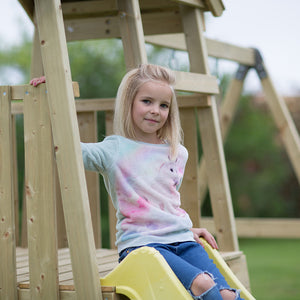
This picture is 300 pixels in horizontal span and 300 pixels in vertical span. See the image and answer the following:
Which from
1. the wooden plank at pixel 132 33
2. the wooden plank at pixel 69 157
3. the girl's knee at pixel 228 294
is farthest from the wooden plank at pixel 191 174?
the wooden plank at pixel 69 157

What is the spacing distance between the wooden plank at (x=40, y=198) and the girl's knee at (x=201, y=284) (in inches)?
25.9

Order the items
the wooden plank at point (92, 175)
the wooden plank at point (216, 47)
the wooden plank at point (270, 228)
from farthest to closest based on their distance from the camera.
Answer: the wooden plank at point (270, 228) < the wooden plank at point (216, 47) < the wooden plank at point (92, 175)

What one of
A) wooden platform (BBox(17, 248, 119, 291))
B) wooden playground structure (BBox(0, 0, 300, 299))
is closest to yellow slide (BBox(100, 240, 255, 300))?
wooden playground structure (BBox(0, 0, 300, 299))

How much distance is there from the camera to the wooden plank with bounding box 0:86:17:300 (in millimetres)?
2646

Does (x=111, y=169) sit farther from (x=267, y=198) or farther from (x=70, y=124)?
(x=267, y=198)

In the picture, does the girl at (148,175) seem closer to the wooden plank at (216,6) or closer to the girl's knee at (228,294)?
the girl's knee at (228,294)

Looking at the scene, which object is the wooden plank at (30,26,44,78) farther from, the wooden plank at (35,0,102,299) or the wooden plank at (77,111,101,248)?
the wooden plank at (35,0,102,299)

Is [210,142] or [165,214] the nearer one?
[165,214]

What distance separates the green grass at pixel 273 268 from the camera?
577cm

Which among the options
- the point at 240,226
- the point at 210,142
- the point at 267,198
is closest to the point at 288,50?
the point at 267,198

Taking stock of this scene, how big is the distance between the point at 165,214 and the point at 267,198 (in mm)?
9337

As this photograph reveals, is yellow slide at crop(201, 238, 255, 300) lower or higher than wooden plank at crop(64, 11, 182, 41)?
lower

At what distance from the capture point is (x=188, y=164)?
374cm

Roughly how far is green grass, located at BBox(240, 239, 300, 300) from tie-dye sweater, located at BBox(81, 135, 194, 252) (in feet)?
10.8
